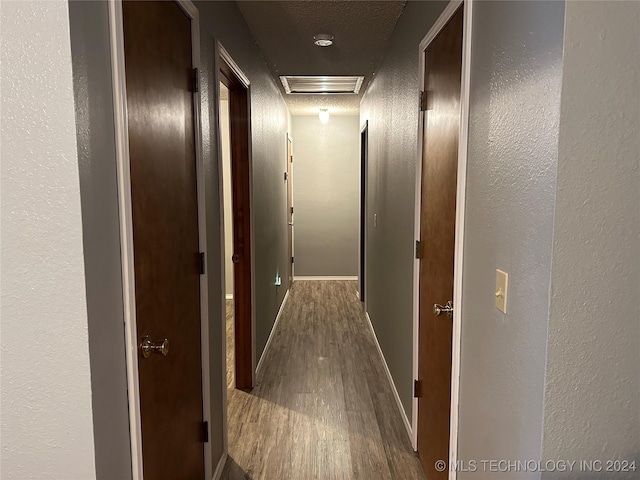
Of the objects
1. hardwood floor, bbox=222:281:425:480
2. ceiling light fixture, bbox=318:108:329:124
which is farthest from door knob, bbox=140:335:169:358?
ceiling light fixture, bbox=318:108:329:124

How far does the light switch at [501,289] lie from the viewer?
1.24 metres

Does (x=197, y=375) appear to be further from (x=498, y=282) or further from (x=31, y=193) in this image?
(x=498, y=282)

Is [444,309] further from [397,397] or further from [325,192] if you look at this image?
[325,192]

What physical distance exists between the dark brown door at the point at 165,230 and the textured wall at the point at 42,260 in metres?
0.25

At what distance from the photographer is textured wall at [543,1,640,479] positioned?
0.97m

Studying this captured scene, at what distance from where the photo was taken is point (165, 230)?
5.00ft

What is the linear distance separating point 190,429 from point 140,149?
1113 mm

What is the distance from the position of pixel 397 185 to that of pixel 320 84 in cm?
199

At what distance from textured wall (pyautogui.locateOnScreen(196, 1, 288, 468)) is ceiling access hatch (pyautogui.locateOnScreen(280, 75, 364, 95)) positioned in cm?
15

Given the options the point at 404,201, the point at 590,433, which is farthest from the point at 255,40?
the point at 590,433

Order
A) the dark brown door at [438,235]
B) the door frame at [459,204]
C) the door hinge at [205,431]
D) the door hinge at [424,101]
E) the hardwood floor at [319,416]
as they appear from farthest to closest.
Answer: the hardwood floor at [319,416], the door hinge at [424,101], the door hinge at [205,431], the dark brown door at [438,235], the door frame at [459,204]

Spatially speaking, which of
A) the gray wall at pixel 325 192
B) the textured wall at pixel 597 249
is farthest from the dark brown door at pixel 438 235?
the gray wall at pixel 325 192

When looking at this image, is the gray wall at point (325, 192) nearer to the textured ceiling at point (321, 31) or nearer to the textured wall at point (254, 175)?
the textured wall at point (254, 175)

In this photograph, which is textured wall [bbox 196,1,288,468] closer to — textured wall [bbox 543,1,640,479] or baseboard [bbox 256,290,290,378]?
baseboard [bbox 256,290,290,378]
